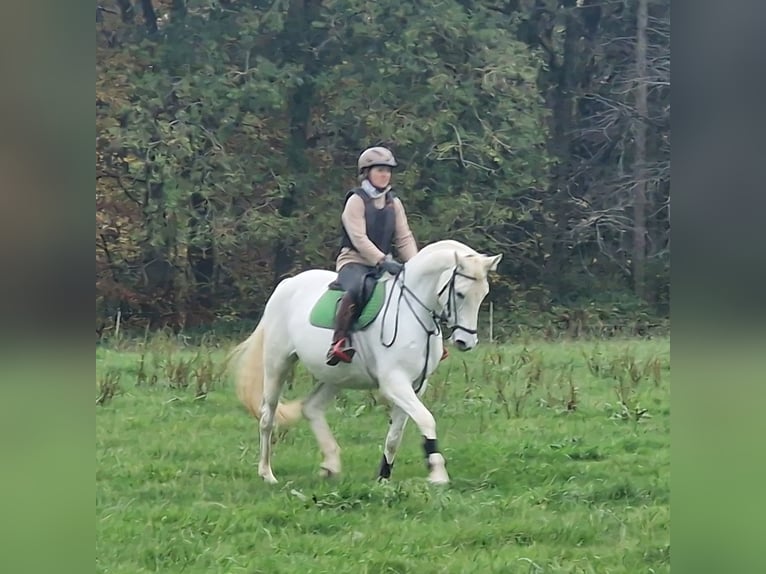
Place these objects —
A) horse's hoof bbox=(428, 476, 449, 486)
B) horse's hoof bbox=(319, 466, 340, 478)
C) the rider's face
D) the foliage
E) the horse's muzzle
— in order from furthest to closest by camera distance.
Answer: the foliage → horse's hoof bbox=(319, 466, 340, 478) → the rider's face → horse's hoof bbox=(428, 476, 449, 486) → the horse's muzzle

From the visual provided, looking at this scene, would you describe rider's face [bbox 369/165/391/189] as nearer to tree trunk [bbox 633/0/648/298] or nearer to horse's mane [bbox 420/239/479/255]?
horse's mane [bbox 420/239/479/255]

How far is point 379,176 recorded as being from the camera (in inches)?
157

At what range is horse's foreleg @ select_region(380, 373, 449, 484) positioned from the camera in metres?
3.82

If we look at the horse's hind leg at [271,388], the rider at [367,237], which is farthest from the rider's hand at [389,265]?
the horse's hind leg at [271,388]

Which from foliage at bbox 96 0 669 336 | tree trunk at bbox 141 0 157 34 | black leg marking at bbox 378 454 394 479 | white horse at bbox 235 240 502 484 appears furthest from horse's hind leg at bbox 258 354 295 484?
tree trunk at bbox 141 0 157 34

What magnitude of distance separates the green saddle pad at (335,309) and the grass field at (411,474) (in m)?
0.74

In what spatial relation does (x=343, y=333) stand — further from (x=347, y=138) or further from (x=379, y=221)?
(x=347, y=138)

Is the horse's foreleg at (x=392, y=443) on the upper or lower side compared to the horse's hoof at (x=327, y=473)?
upper

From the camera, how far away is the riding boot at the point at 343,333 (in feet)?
13.4

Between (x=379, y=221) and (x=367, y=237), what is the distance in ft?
0.30

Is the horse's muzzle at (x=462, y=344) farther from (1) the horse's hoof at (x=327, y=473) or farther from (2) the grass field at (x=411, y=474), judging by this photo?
(1) the horse's hoof at (x=327, y=473)

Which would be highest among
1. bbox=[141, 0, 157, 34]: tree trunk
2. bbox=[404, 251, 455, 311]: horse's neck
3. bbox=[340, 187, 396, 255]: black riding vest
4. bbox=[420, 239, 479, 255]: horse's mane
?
bbox=[141, 0, 157, 34]: tree trunk

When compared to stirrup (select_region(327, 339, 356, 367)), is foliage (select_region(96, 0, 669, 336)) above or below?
above
